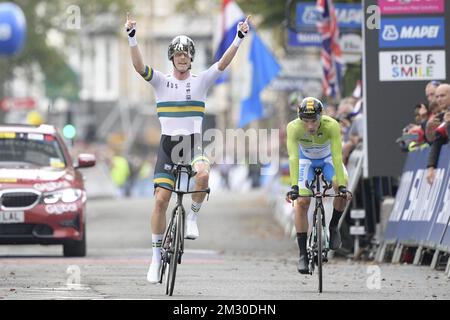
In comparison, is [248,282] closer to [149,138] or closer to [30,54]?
[30,54]

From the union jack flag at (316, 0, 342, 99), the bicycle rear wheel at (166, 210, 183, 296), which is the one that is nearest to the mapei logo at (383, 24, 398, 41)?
the union jack flag at (316, 0, 342, 99)

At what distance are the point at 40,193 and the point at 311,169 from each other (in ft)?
17.6

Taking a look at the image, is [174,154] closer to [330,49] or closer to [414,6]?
[414,6]

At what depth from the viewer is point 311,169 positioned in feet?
47.7

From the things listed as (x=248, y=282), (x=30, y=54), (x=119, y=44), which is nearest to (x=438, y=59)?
(x=248, y=282)

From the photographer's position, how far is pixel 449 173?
16406mm

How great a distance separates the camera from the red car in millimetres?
18859

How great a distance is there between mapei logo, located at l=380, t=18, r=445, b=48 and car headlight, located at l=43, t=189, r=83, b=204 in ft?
14.4

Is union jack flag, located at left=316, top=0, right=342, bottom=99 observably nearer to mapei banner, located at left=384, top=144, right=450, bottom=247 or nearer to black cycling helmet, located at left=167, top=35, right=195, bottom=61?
mapei banner, located at left=384, top=144, right=450, bottom=247

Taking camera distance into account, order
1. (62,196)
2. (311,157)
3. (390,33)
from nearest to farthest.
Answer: (311,157), (62,196), (390,33)

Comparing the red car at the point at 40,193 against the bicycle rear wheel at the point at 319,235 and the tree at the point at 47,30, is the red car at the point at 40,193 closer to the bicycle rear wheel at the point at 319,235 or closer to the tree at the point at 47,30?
the bicycle rear wheel at the point at 319,235

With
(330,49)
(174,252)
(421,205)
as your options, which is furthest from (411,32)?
(174,252)

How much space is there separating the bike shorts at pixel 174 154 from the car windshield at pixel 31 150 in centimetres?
642

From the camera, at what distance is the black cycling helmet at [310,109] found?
547 inches
